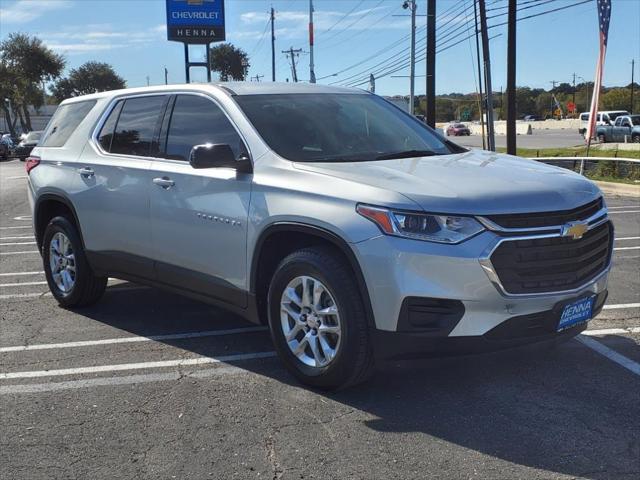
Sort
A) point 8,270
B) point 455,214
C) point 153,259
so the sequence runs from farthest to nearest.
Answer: point 8,270 → point 153,259 → point 455,214

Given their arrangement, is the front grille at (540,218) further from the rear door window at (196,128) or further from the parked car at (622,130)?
the parked car at (622,130)

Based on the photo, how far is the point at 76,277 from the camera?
612 cm

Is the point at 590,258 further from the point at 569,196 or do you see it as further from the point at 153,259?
the point at 153,259

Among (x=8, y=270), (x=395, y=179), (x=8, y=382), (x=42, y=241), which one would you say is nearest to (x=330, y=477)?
(x=395, y=179)

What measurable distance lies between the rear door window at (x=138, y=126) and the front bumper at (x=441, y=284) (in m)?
2.43

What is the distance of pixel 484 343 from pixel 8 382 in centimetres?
311

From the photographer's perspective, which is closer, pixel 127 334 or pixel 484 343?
pixel 484 343

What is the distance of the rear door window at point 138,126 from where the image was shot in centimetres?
538

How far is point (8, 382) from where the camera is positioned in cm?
456

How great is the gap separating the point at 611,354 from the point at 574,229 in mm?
1439

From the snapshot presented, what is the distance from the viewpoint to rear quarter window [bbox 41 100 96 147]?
632 centimetres

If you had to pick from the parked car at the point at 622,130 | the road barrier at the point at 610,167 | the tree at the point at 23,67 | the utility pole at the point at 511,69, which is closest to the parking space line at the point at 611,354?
the road barrier at the point at 610,167

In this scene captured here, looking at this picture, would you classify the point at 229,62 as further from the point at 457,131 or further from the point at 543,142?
the point at 543,142

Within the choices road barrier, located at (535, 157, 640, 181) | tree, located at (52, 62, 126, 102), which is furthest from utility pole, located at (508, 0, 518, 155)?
tree, located at (52, 62, 126, 102)
